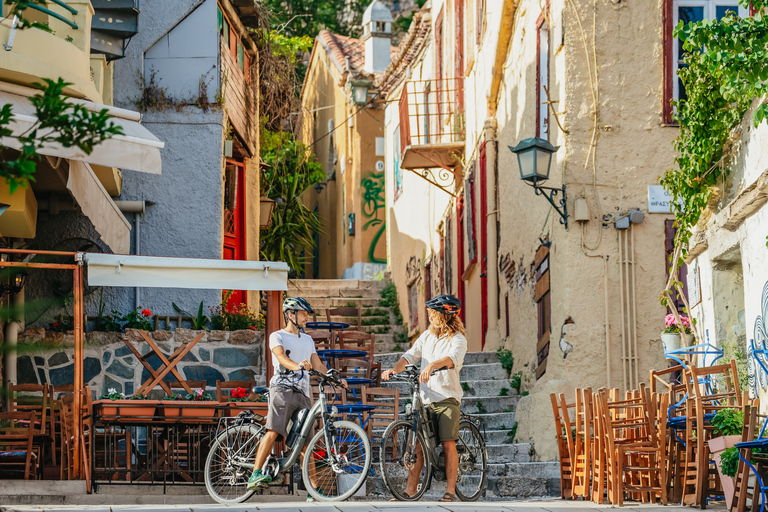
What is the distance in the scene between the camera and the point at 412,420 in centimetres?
818

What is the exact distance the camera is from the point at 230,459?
8.55 meters

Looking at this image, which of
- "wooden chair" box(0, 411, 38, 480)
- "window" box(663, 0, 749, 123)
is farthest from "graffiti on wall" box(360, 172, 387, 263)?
"wooden chair" box(0, 411, 38, 480)

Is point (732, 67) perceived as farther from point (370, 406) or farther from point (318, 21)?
point (318, 21)

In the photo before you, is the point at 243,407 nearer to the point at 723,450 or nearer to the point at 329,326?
the point at 723,450

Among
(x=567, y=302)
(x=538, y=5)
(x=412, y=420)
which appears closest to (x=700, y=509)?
(x=412, y=420)

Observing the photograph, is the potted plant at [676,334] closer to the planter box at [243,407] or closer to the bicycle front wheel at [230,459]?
the planter box at [243,407]

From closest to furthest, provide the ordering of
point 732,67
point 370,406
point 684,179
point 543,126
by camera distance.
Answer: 1. point 732,67
2. point 684,179
3. point 370,406
4. point 543,126

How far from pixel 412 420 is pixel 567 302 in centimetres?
321

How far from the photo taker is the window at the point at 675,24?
11.0 m

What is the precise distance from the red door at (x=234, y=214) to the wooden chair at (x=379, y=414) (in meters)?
5.06

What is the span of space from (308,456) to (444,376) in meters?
1.20

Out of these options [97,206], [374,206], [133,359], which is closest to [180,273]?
[97,206]

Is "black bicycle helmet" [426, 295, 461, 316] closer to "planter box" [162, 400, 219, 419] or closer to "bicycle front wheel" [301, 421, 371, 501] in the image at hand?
"bicycle front wheel" [301, 421, 371, 501]

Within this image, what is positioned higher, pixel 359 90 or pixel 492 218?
pixel 359 90
